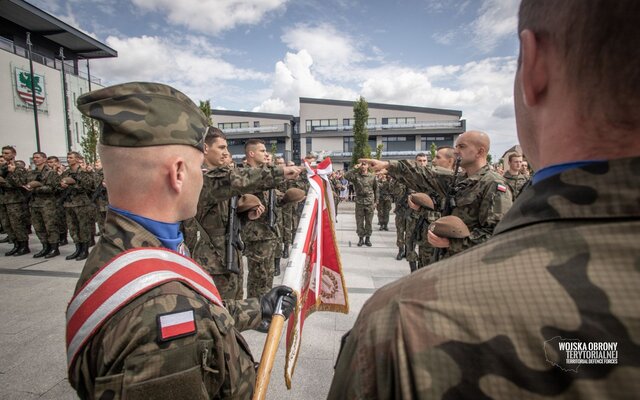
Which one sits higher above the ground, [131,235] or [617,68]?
[617,68]

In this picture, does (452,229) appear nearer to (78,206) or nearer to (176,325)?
(176,325)

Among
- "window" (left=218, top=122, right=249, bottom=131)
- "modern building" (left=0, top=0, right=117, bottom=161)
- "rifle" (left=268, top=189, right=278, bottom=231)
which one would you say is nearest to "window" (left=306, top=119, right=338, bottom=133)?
"window" (left=218, top=122, right=249, bottom=131)

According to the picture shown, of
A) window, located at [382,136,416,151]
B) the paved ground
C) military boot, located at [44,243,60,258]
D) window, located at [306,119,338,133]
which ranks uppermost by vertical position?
window, located at [306,119,338,133]

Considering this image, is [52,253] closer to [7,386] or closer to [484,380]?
[7,386]

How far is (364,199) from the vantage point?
912 cm

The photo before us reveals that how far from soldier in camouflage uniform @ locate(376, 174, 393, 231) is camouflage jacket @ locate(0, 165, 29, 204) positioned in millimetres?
9515

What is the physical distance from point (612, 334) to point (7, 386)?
4.14 meters

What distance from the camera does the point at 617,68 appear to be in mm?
515

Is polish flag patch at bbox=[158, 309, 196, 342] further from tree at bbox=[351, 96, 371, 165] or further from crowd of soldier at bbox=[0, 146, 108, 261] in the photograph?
tree at bbox=[351, 96, 371, 165]

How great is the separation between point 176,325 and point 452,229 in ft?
8.95

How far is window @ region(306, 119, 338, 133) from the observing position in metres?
43.5

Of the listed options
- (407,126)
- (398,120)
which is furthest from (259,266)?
(398,120)

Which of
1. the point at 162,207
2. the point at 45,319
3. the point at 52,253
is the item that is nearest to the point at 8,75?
the point at 52,253

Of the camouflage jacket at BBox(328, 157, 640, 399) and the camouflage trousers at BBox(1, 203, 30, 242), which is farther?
the camouflage trousers at BBox(1, 203, 30, 242)
